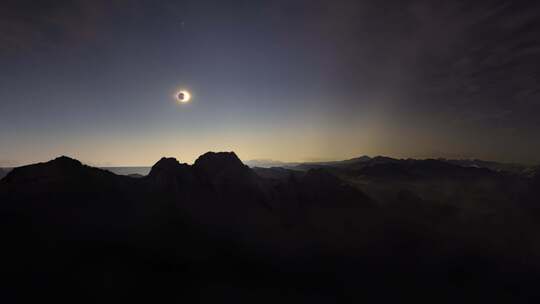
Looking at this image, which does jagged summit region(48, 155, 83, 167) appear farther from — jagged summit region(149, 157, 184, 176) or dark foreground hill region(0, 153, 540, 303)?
jagged summit region(149, 157, 184, 176)

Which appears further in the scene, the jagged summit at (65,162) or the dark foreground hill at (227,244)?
the jagged summit at (65,162)

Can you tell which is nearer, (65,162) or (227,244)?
(227,244)

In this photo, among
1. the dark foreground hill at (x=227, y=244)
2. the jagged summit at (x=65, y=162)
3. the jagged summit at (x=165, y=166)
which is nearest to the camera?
the dark foreground hill at (x=227, y=244)

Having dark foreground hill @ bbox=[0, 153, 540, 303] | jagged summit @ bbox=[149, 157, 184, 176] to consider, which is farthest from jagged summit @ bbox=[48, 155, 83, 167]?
jagged summit @ bbox=[149, 157, 184, 176]

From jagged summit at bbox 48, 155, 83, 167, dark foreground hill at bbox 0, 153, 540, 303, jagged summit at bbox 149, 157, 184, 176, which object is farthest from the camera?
jagged summit at bbox 149, 157, 184, 176

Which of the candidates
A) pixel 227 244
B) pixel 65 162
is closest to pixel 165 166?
pixel 65 162

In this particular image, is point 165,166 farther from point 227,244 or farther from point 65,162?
point 227,244

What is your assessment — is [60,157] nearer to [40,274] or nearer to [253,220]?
[40,274]

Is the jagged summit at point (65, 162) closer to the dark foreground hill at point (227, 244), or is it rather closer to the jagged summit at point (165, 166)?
the dark foreground hill at point (227, 244)

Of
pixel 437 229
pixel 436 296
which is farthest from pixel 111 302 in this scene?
pixel 437 229

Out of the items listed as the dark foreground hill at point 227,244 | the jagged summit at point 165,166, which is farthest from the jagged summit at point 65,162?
the jagged summit at point 165,166
